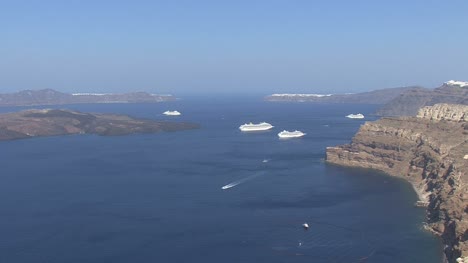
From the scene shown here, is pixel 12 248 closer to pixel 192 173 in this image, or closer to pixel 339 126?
pixel 192 173

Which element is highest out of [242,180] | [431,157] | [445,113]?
[445,113]

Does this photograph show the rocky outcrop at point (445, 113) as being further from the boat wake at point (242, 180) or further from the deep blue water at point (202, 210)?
the boat wake at point (242, 180)

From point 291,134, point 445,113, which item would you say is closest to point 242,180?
point 445,113

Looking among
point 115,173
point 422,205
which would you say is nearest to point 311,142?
point 115,173

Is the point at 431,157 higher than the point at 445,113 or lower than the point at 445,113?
lower

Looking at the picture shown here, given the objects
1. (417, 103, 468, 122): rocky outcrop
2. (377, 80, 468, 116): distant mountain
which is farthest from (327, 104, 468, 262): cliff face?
(377, 80, 468, 116): distant mountain

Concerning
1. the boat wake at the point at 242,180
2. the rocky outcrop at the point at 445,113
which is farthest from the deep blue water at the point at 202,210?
the rocky outcrop at the point at 445,113

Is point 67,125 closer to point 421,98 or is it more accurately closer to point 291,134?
point 291,134
